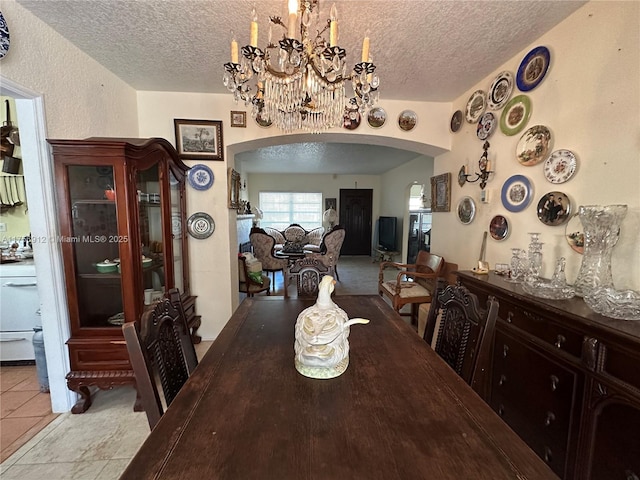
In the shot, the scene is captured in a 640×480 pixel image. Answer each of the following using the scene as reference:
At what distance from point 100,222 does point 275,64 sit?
1.71m

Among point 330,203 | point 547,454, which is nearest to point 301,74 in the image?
point 547,454

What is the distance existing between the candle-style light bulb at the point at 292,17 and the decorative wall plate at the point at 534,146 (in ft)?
5.63

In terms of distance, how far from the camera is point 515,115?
1.97 meters

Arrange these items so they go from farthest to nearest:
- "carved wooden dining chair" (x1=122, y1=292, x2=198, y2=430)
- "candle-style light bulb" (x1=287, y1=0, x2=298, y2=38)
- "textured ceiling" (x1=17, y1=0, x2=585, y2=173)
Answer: "textured ceiling" (x1=17, y1=0, x2=585, y2=173), "candle-style light bulb" (x1=287, y1=0, x2=298, y2=38), "carved wooden dining chair" (x1=122, y1=292, x2=198, y2=430)

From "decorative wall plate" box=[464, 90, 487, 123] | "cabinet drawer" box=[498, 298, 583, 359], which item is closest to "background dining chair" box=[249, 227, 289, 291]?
"decorative wall plate" box=[464, 90, 487, 123]

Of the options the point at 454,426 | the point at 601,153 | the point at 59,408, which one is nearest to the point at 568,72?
the point at 601,153

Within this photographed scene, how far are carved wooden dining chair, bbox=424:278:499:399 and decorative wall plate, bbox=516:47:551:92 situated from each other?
1589 mm

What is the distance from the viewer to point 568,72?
1.60m

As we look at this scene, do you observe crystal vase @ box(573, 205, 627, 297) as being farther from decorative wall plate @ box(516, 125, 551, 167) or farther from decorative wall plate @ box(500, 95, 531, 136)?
decorative wall plate @ box(500, 95, 531, 136)

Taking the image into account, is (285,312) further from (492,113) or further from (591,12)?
(591,12)

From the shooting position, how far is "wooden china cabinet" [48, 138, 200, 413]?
168cm

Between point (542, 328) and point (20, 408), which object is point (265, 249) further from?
point (542, 328)

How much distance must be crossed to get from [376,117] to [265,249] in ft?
9.11

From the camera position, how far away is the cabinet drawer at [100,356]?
5.83 feet
